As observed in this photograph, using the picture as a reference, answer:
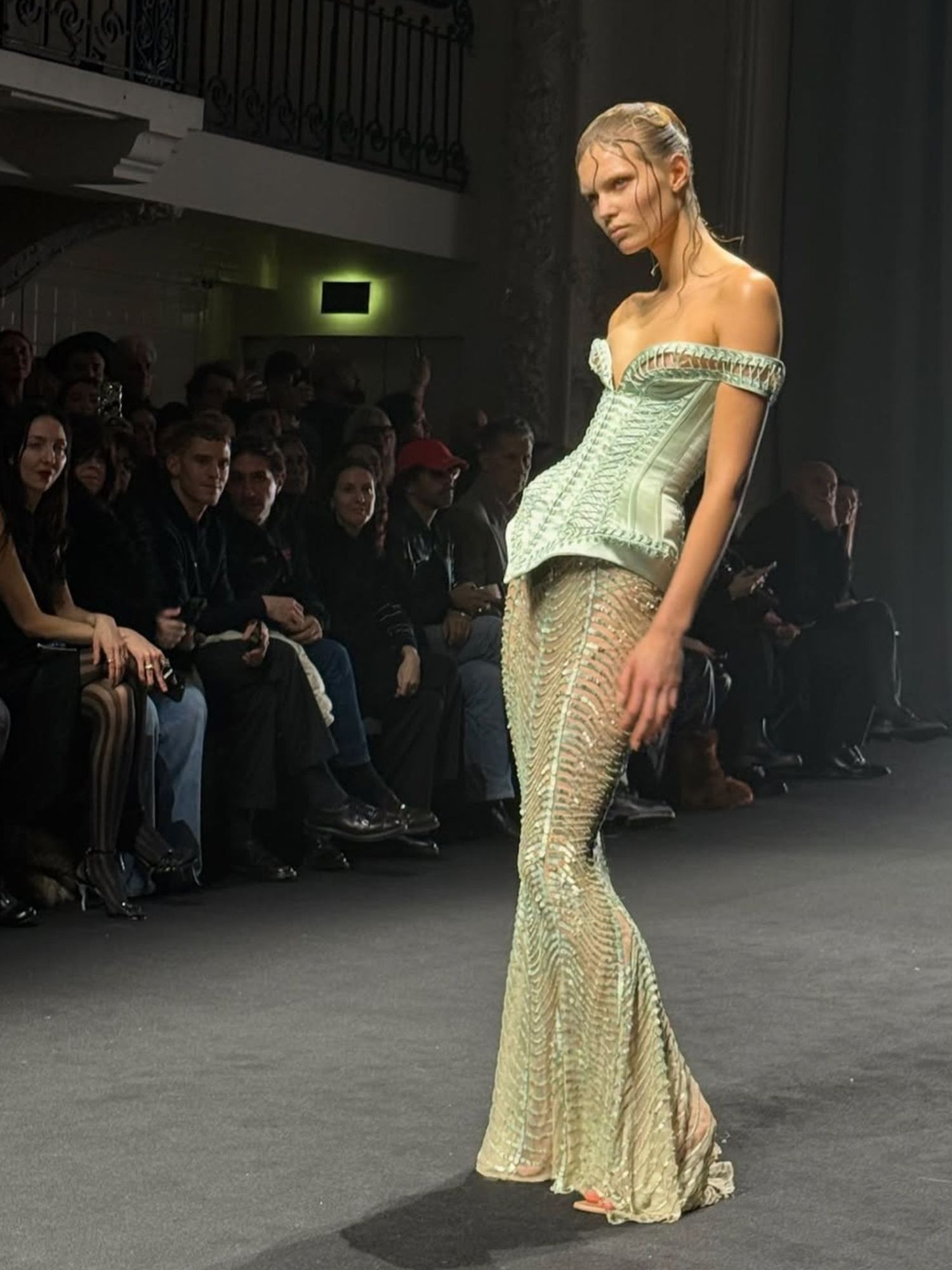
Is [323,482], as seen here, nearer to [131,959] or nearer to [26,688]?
[26,688]

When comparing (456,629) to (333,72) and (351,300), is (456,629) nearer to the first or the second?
(333,72)

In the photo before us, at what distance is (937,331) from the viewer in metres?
10.8

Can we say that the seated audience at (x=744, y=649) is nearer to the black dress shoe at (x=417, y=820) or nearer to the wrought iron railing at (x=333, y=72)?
the black dress shoe at (x=417, y=820)

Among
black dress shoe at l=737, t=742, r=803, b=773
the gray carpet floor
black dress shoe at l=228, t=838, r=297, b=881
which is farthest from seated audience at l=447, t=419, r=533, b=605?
black dress shoe at l=228, t=838, r=297, b=881

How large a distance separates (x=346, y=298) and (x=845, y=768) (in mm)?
4161

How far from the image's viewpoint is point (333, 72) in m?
10.5

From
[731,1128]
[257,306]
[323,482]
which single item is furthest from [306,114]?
[731,1128]

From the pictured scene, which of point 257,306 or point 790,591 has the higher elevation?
point 257,306

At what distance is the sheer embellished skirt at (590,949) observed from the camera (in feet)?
9.50

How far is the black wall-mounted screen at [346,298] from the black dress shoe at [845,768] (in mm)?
3938

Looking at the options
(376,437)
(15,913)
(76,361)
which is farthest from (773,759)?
(15,913)

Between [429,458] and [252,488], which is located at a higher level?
[429,458]

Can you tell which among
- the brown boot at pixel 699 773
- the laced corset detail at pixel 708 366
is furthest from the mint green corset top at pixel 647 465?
the brown boot at pixel 699 773

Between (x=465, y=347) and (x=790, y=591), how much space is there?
2.99 metres
